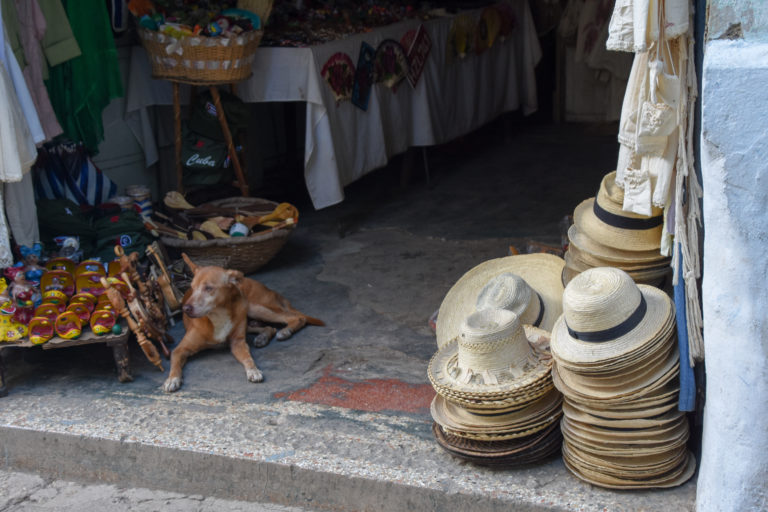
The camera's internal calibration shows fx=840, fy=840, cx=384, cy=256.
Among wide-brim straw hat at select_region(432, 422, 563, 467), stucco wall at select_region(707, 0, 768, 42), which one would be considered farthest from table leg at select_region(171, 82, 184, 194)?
stucco wall at select_region(707, 0, 768, 42)

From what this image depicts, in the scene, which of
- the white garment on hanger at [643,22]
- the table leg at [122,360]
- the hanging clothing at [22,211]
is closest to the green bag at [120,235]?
the hanging clothing at [22,211]

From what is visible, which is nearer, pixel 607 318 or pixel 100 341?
pixel 607 318

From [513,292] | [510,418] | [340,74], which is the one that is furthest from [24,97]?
[510,418]

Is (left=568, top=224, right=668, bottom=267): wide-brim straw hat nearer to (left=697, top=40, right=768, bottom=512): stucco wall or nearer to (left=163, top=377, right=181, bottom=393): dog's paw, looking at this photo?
(left=697, top=40, right=768, bottom=512): stucco wall

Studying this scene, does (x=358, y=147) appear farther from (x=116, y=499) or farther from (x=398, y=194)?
(x=116, y=499)

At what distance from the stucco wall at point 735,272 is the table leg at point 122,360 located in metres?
2.61

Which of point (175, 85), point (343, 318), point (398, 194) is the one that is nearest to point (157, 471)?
point (343, 318)

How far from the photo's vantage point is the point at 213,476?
11.3ft

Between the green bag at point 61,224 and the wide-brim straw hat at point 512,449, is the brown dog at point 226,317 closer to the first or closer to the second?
the green bag at point 61,224

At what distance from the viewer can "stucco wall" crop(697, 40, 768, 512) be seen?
7.73 ft

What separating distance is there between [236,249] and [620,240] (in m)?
2.59

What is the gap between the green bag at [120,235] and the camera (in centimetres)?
496

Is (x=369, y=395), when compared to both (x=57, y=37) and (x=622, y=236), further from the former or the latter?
(x=57, y=37)

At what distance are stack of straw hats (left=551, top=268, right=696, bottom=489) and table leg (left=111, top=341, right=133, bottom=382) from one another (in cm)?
210
